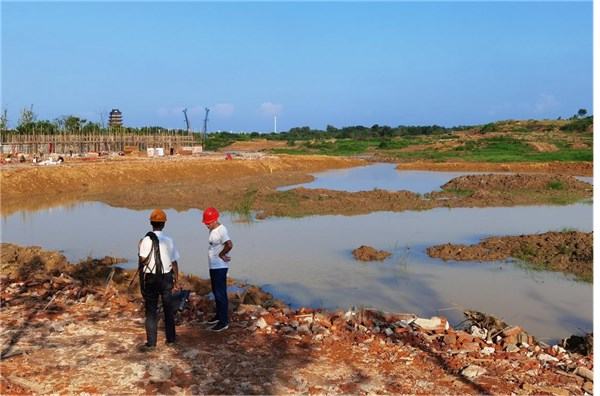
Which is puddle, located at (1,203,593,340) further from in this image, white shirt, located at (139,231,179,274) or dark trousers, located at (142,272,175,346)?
white shirt, located at (139,231,179,274)

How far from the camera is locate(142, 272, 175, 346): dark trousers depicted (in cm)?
556

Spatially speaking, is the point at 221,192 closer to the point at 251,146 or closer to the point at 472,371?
the point at 472,371

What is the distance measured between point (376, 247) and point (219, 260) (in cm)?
708

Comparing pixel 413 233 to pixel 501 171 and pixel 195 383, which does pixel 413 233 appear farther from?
pixel 501 171

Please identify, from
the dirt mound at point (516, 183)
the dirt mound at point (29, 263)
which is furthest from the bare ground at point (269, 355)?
the dirt mound at point (516, 183)

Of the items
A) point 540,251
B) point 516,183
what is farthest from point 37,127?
point 540,251

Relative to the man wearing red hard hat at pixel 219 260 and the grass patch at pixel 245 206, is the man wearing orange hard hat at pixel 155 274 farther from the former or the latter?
the grass patch at pixel 245 206

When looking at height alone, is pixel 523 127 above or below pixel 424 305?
above

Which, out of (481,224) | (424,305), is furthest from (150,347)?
(481,224)

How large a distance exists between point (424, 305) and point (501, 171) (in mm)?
31948

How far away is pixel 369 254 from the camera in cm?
1162

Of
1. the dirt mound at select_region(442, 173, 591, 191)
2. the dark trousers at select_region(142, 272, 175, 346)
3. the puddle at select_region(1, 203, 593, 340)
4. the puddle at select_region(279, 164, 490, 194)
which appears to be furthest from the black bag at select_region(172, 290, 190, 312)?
the puddle at select_region(279, 164, 490, 194)

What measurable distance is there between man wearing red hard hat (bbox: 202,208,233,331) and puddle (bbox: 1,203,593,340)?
2400 millimetres

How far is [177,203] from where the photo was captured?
20.5m
